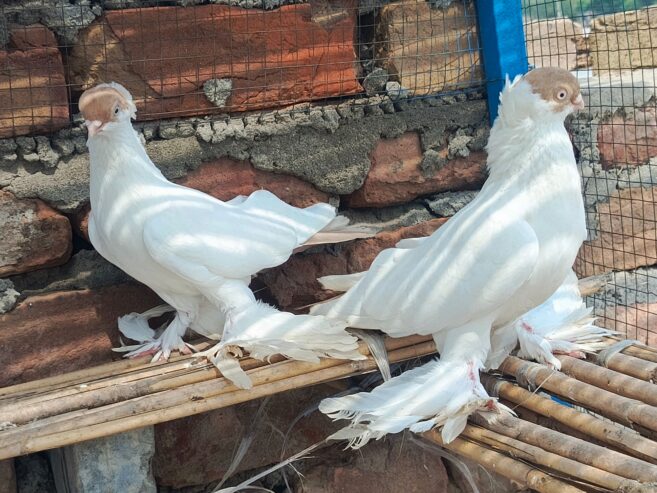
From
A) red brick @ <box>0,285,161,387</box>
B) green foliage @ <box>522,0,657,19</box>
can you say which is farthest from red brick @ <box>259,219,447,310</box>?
green foliage @ <box>522,0,657,19</box>

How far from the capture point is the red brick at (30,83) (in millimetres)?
2170

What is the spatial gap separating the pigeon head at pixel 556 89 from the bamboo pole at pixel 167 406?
76 centimetres

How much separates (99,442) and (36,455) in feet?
1.58

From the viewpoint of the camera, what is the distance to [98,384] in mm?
1953

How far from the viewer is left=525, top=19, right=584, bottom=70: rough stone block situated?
297cm

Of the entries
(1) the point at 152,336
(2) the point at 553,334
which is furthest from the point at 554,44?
(1) the point at 152,336

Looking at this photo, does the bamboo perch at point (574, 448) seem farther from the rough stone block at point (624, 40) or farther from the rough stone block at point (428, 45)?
the rough stone block at point (624, 40)

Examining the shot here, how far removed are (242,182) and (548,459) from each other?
3.91ft

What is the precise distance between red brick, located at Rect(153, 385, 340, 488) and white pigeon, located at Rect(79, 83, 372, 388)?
30 centimetres

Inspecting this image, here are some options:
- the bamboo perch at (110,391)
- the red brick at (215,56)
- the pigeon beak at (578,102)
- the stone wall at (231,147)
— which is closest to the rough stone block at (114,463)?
the stone wall at (231,147)

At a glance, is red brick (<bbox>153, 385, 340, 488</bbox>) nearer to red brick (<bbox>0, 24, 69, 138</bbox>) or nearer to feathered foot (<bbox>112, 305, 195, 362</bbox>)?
feathered foot (<bbox>112, 305, 195, 362</bbox>)

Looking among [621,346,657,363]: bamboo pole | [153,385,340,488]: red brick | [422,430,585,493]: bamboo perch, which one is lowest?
[153,385,340,488]: red brick

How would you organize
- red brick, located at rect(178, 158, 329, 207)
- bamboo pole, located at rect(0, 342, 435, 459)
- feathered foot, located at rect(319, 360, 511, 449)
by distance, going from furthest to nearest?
red brick, located at rect(178, 158, 329, 207) < feathered foot, located at rect(319, 360, 511, 449) < bamboo pole, located at rect(0, 342, 435, 459)

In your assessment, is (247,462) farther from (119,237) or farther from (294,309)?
(119,237)
